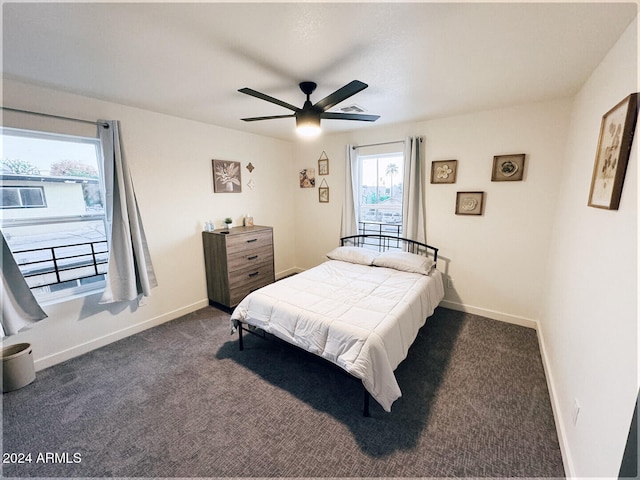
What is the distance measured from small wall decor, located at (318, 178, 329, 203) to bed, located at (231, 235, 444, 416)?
53.9 inches

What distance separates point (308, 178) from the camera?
447cm

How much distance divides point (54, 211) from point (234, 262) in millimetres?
1749

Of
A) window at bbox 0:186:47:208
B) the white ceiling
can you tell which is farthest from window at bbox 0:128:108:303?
the white ceiling

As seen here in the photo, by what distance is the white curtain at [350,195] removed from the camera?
383cm

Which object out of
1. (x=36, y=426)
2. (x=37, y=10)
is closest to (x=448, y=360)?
(x=36, y=426)

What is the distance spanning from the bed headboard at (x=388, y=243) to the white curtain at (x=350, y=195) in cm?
13

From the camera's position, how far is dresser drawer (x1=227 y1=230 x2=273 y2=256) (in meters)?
3.28

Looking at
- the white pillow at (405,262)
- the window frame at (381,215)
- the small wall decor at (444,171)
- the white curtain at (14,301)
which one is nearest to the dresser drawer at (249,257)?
the window frame at (381,215)

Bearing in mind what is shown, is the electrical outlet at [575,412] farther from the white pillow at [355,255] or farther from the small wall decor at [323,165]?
the small wall decor at [323,165]

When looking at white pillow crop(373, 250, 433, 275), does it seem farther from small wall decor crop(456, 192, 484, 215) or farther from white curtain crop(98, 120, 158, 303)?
white curtain crop(98, 120, 158, 303)

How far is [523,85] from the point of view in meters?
2.21

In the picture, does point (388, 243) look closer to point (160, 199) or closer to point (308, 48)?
point (308, 48)

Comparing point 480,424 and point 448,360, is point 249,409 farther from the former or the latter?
point 448,360

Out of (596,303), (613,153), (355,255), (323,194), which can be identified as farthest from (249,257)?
(613,153)
